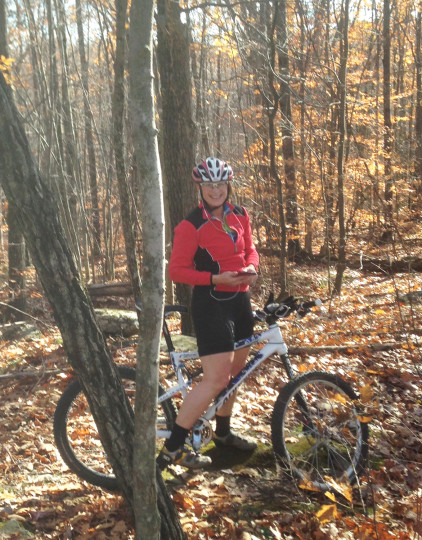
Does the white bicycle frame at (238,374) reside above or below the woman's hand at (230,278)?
below

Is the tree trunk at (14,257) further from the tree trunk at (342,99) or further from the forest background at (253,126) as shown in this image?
the tree trunk at (342,99)

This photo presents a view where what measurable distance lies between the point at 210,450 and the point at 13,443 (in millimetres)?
1794

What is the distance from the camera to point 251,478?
3643 mm

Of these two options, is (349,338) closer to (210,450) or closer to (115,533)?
(210,450)

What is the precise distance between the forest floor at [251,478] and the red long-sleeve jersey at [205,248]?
1.24 m

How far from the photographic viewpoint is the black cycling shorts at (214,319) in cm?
340

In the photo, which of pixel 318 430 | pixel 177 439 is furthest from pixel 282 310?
pixel 177 439

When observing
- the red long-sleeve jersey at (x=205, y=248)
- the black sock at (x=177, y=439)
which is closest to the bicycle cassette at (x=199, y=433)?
the black sock at (x=177, y=439)

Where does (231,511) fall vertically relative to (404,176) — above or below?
below

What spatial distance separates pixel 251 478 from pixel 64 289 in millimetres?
2111

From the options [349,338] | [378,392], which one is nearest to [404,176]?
[349,338]

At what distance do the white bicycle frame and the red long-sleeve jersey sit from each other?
41cm

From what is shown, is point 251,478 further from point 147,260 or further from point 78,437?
point 147,260

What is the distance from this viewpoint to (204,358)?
3.43 m
